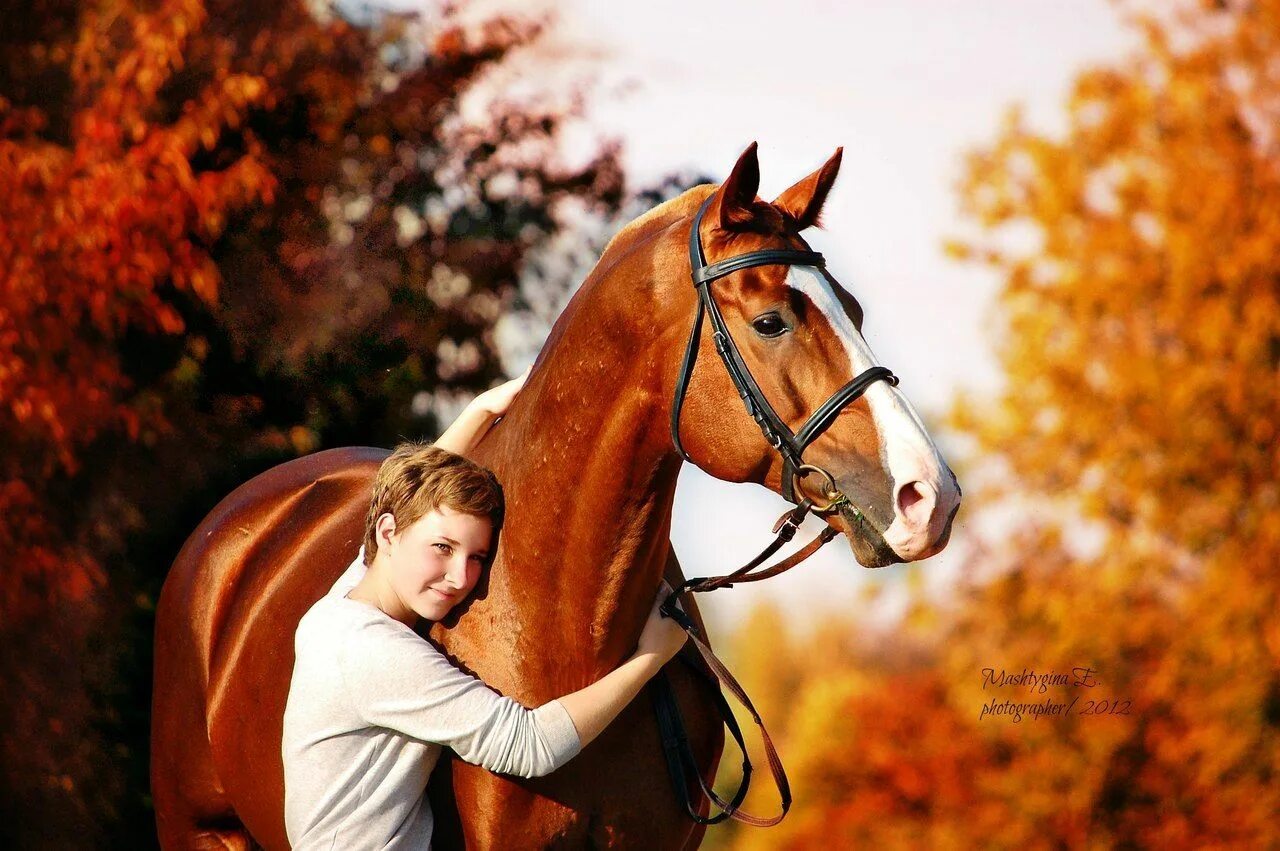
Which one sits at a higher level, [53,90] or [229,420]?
[53,90]

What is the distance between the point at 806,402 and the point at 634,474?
345mm

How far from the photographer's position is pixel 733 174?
2113 mm

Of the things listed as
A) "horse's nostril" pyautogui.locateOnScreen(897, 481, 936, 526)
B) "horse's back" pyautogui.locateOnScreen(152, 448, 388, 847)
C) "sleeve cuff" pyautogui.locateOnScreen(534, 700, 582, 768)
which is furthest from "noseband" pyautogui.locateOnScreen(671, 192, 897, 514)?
"horse's back" pyautogui.locateOnScreen(152, 448, 388, 847)

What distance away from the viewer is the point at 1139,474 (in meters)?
7.67

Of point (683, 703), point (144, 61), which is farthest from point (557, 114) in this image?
point (683, 703)

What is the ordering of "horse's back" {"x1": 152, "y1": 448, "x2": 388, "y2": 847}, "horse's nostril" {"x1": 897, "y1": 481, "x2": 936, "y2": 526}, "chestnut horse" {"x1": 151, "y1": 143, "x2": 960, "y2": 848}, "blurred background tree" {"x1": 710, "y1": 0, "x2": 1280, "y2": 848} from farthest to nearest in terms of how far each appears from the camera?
"blurred background tree" {"x1": 710, "y1": 0, "x2": 1280, "y2": 848}
"horse's back" {"x1": 152, "y1": 448, "x2": 388, "y2": 847}
"chestnut horse" {"x1": 151, "y1": 143, "x2": 960, "y2": 848}
"horse's nostril" {"x1": 897, "y1": 481, "x2": 936, "y2": 526}

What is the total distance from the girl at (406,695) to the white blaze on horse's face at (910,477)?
0.59m

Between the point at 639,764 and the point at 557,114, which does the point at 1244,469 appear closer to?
the point at 557,114

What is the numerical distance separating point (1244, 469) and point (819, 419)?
6.47 metres

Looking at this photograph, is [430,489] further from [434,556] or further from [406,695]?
[406,695]

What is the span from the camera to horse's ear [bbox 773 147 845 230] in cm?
232

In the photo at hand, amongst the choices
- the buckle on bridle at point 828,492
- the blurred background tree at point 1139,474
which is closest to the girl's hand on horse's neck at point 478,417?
the buckle on bridle at point 828,492

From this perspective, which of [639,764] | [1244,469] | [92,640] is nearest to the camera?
[639,764]

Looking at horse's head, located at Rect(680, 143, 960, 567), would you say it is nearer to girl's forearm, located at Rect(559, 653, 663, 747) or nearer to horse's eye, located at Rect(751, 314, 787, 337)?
horse's eye, located at Rect(751, 314, 787, 337)
